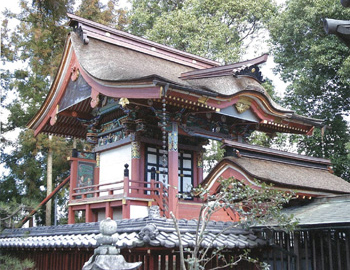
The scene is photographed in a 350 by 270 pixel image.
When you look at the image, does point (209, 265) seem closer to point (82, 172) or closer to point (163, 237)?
point (163, 237)

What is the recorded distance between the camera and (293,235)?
7.61 m

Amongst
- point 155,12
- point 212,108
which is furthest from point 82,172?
point 155,12

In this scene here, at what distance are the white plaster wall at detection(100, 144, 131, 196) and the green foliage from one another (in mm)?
9358

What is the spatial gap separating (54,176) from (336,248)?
615 inches

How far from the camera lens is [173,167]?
1034 centimetres

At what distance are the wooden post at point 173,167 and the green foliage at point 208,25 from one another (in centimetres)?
1037

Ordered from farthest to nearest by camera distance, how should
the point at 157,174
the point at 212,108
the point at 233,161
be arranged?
the point at 157,174 < the point at 212,108 < the point at 233,161

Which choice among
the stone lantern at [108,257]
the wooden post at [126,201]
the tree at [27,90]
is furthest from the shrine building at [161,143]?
the tree at [27,90]

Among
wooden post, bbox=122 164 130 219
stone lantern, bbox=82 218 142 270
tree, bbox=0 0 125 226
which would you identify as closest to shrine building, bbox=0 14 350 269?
wooden post, bbox=122 164 130 219

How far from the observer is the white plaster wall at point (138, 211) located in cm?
1024

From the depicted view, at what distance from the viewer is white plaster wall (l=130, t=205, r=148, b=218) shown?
10242 mm

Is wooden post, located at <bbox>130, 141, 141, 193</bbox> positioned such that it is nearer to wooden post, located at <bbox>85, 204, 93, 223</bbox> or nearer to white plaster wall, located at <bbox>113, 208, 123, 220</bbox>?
white plaster wall, located at <bbox>113, 208, 123, 220</bbox>

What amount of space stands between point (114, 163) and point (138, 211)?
2.56m

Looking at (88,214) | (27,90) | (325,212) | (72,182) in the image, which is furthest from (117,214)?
(27,90)
